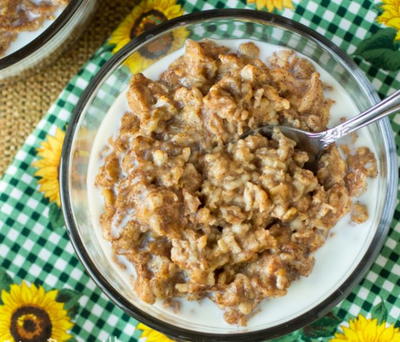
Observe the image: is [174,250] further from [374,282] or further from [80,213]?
[374,282]

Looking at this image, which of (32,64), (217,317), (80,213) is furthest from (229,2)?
(217,317)

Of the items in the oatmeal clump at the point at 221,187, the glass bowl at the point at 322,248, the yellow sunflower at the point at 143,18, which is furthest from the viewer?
the yellow sunflower at the point at 143,18

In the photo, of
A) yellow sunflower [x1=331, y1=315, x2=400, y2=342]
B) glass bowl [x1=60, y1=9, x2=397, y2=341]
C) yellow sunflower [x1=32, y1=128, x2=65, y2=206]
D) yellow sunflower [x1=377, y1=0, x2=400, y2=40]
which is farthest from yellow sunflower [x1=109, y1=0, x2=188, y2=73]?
yellow sunflower [x1=331, y1=315, x2=400, y2=342]

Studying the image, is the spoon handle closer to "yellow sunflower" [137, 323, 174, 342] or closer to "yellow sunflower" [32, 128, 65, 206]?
"yellow sunflower" [137, 323, 174, 342]

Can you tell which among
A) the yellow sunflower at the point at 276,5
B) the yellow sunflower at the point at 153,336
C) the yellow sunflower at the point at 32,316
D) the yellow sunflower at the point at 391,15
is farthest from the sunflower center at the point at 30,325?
the yellow sunflower at the point at 391,15

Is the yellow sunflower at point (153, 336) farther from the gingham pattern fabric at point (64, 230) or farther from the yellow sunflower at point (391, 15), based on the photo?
the yellow sunflower at point (391, 15)
